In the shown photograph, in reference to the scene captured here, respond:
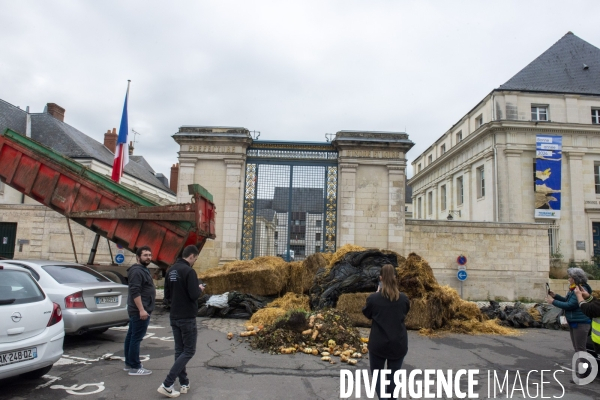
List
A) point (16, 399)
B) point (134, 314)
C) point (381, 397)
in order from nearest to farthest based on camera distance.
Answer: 1. point (381, 397)
2. point (16, 399)
3. point (134, 314)

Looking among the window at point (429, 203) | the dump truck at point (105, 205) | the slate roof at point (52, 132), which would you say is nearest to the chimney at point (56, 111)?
the slate roof at point (52, 132)

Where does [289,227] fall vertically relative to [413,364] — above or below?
above

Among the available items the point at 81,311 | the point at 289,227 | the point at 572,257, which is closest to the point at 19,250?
the point at 289,227

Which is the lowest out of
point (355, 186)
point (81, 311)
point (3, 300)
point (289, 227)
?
point (81, 311)

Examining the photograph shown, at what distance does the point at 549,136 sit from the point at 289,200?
19.2m

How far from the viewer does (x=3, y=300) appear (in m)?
4.72

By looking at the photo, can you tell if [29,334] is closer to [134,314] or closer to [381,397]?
[134,314]

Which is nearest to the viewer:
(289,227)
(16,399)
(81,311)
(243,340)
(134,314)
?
(16,399)

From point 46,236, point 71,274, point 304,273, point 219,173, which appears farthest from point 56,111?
point 71,274

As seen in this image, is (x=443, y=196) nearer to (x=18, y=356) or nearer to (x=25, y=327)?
(x=25, y=327)

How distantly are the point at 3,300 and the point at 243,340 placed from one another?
403cm

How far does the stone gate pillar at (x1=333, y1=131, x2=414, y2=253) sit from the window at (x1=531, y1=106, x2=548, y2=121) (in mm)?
17386

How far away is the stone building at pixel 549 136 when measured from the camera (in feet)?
84.7

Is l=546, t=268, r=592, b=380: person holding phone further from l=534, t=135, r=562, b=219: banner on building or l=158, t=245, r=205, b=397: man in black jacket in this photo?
l=534, t=135, r=562, b=219: banner on building
